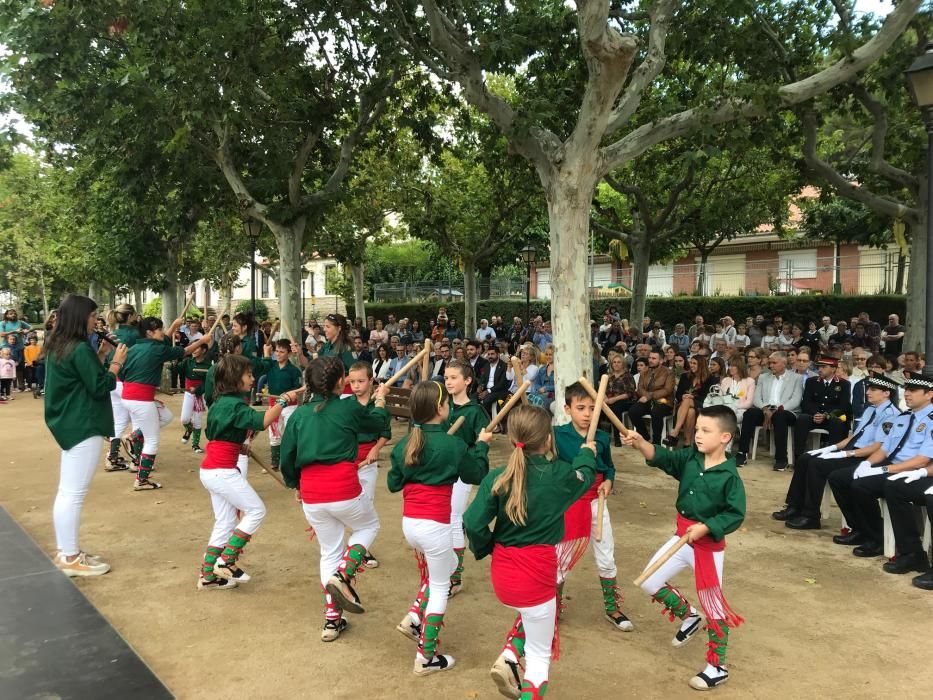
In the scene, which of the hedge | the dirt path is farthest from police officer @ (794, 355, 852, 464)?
the hedge

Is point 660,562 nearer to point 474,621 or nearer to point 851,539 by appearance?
point 474,621

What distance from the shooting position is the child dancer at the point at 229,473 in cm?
524

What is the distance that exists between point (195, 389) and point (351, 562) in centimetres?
621

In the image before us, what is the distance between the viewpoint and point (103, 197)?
62.9 ft

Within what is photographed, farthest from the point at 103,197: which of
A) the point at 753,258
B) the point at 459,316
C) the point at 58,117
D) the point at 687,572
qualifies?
the point at 753,258

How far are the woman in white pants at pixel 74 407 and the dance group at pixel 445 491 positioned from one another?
11 millimetres

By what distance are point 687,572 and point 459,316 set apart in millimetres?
26639

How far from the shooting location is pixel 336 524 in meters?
4.73

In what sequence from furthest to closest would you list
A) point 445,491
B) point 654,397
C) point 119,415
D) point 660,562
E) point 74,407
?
1. point 654,397
2. point 119,415
3. point 74,407
4. point 445,491
5. point 660,562

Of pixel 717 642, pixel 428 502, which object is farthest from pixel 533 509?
pixel 717 642

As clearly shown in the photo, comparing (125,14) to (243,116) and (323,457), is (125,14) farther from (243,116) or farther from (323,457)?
(323,457)

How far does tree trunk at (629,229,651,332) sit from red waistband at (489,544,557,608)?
15.3 meters

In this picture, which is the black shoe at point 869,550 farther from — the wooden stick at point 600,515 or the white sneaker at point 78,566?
the white sneaker at point 78,566

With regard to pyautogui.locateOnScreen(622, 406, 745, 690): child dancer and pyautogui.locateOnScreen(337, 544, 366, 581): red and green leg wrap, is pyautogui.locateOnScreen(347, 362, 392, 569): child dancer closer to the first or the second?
pyautogui.locateOnScreen(337, 544, 366, 581): red and green leg wrap
